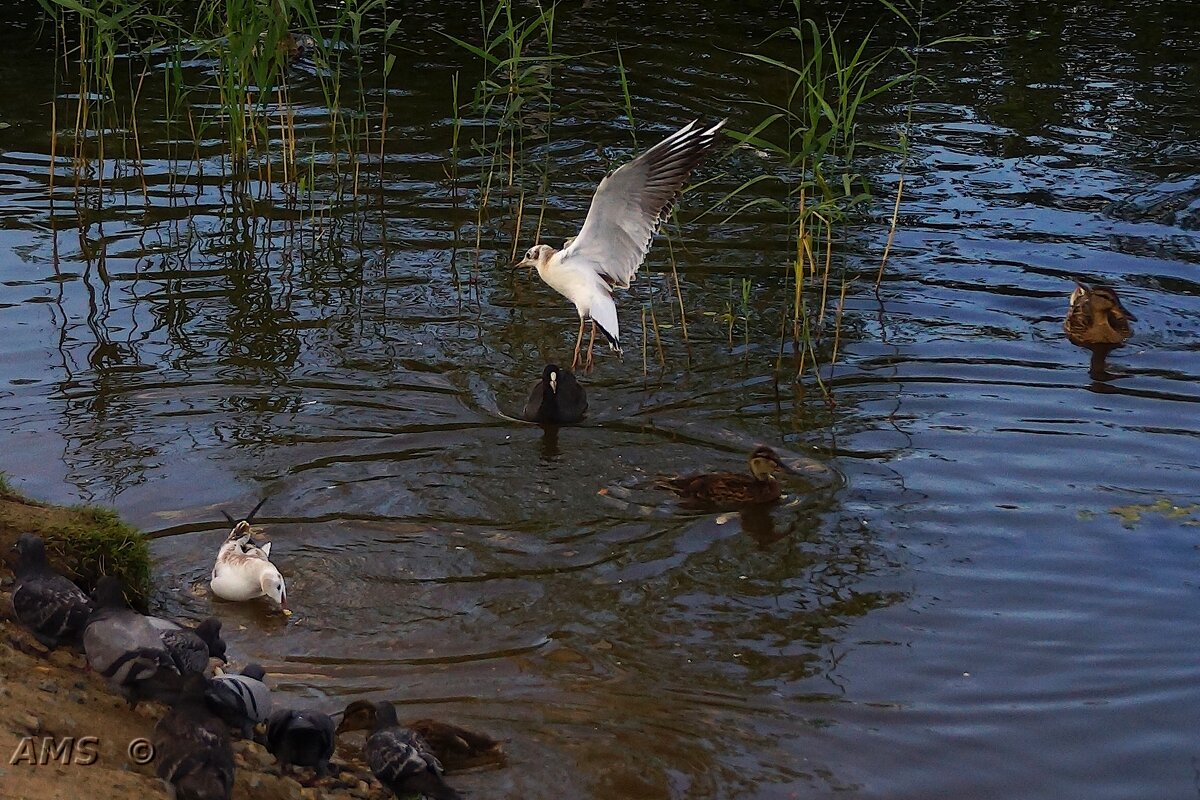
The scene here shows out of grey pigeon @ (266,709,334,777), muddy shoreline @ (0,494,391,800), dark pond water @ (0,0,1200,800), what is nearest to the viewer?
muddy shoreline @ (0,494,391,800)

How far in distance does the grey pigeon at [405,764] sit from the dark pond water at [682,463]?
29cm

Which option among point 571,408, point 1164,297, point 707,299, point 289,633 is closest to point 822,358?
point 707,299

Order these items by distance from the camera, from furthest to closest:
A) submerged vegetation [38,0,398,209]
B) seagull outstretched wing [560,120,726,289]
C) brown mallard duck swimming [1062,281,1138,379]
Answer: submerged vegetation [38,0,398,209]
brown mallard duck swimming [1062,281,1138,379]
seagull outstretched wing [560,120,726,289]

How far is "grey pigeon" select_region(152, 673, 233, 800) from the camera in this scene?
419cm

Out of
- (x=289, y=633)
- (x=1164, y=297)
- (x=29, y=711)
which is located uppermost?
(x=1164, y=297)

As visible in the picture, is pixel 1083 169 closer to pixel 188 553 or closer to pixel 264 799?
pixel 188 553

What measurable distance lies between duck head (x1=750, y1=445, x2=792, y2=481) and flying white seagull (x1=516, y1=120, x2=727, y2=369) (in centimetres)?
203

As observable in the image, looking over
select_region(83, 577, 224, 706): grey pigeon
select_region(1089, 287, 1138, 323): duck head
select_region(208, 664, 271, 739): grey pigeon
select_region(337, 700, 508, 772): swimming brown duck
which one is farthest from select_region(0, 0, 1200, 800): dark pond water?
select_region(83, 577, 224, 706): grey pigeon

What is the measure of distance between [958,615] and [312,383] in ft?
15.0

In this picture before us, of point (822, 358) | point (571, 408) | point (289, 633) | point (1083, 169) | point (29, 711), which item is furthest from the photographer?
point (1083, 169)

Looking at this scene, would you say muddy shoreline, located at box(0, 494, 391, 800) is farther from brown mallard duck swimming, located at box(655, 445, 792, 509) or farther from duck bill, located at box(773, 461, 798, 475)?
duck bill, located at box(773, 461, 798, 475)

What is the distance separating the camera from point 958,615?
253 inches

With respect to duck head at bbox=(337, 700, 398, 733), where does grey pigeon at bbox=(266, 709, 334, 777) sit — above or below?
above

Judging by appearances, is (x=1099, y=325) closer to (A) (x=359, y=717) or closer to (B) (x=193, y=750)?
(A) (x=359, y=717)
